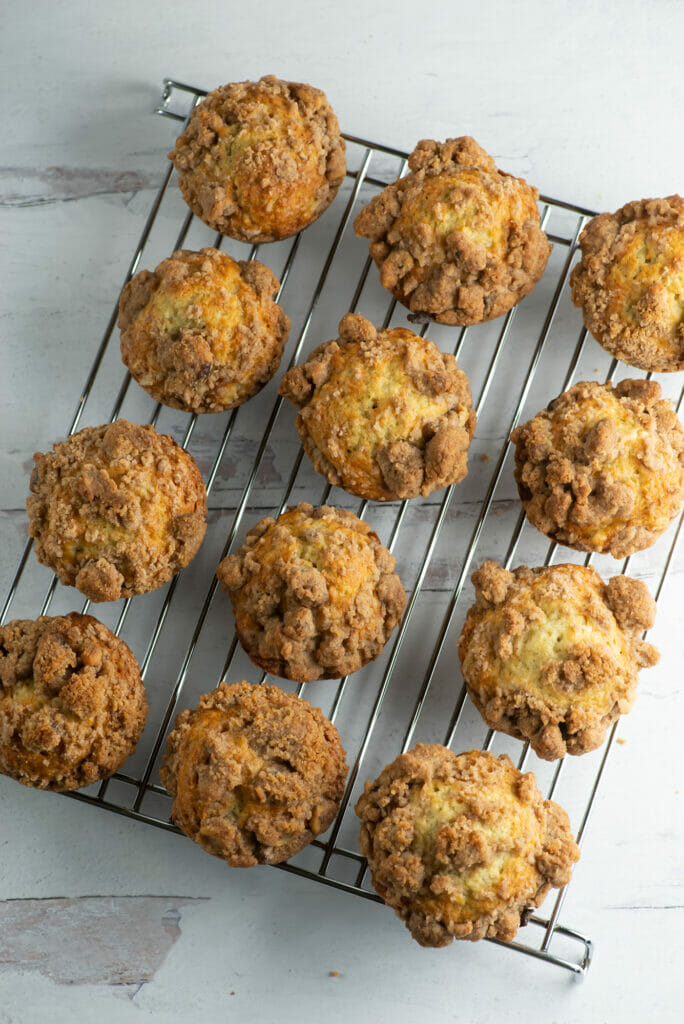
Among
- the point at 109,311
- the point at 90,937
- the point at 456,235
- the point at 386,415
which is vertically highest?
the point at 456,235

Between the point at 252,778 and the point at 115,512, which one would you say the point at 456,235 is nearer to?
the point at 115,512

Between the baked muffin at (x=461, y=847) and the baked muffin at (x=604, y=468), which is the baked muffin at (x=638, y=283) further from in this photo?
the baked muffin at (x=461, y=847)

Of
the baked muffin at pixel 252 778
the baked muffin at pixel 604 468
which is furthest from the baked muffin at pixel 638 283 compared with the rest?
the baked muffin at pixel 252 778

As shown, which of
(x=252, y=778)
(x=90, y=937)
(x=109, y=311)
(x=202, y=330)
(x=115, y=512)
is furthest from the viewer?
(x=109, y=311)

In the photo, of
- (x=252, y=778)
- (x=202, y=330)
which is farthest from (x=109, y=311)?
(x=252, y=778)

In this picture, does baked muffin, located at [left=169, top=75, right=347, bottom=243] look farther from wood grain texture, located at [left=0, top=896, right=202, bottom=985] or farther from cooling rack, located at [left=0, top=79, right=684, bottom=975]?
wood grain texture, located at [left=0, top=896, right=202, bottom=985]
